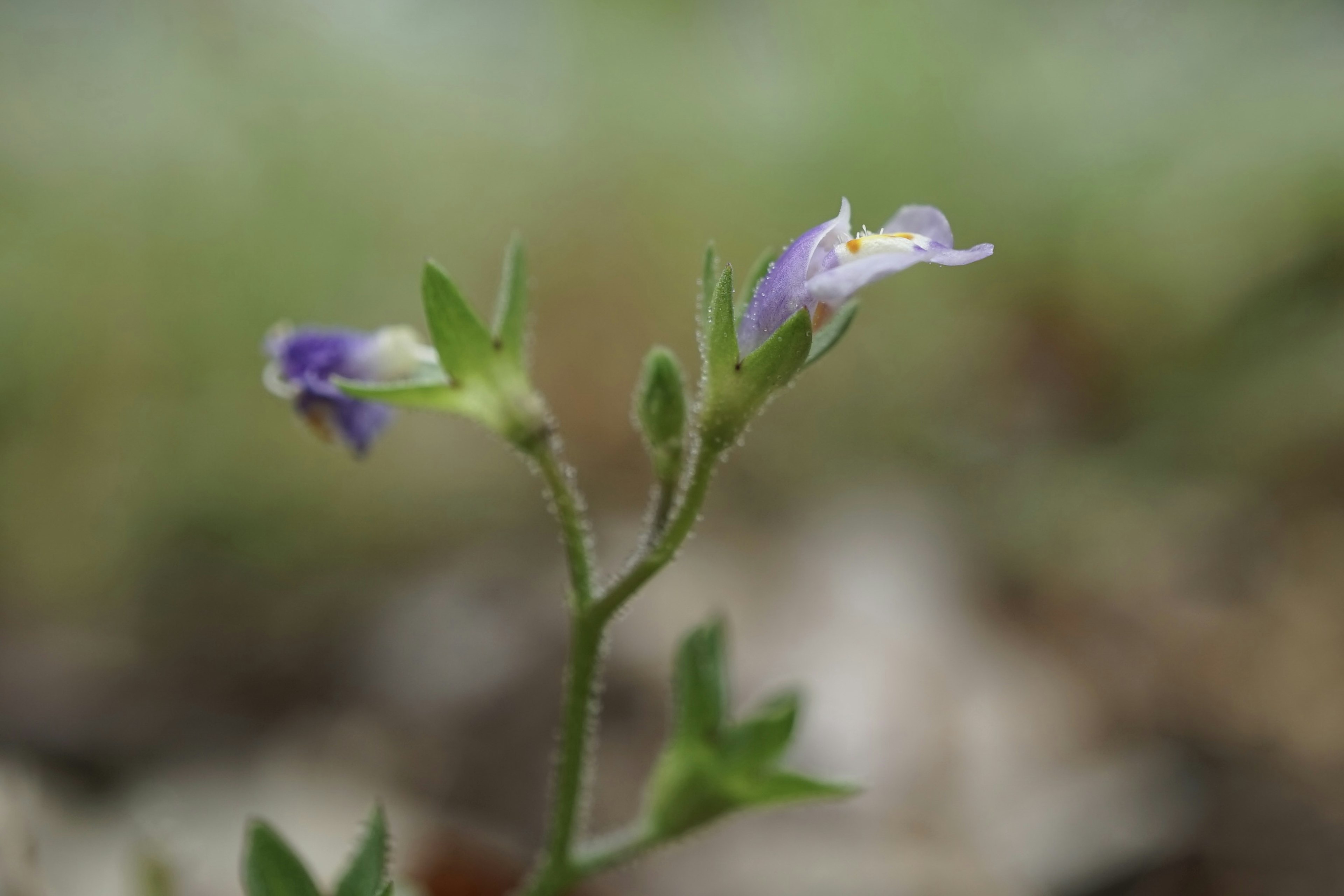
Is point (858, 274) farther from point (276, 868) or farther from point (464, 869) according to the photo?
point (464, 869)

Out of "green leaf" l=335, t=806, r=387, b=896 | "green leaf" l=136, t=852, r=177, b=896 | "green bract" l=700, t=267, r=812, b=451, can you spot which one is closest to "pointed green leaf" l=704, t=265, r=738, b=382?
"green bract" l=700, t=267, r=812, b=451

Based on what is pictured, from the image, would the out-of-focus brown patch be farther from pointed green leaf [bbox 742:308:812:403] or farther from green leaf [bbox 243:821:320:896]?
pointed green leaf [bbox 742:308:812:403]

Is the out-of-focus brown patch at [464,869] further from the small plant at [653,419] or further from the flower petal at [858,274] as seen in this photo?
the flower petal at [858,274]

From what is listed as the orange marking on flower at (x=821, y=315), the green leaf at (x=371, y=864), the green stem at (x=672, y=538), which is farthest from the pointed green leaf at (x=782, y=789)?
the orange marking on flower at (x=821, y=315)

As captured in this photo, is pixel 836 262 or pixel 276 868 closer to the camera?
pixel 836 262

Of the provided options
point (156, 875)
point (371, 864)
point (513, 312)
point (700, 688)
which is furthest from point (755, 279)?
point (156, 875)

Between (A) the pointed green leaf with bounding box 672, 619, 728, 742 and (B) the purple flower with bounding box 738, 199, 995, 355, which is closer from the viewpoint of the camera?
(B) the purple flower with bounding box 738, 199, 995, 355

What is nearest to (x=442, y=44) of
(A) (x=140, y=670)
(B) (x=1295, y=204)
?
(A) (x=140, y=670)
